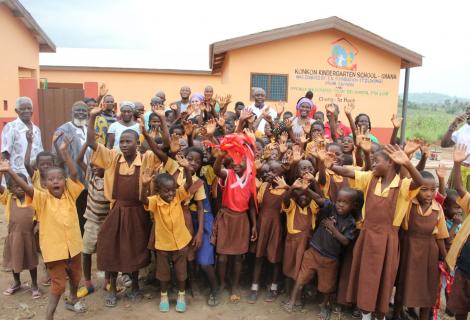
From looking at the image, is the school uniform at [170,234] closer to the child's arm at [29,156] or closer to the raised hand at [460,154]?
the child's arm at [29,156]

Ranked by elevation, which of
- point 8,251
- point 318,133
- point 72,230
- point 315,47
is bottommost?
point 8,251

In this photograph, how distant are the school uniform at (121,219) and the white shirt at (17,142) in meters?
1.46

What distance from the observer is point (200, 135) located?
4430mm

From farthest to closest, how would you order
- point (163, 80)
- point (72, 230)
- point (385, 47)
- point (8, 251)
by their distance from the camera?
point (163, 80)
point (385, 47)
point (8, 251)
point (72, 230)

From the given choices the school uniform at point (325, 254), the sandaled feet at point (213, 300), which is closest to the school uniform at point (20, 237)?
the sandaled feet at point (213, 300)

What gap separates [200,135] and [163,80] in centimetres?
916

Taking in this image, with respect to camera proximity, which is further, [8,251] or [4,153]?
[4,153]

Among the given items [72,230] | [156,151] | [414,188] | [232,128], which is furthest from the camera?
[232,128]

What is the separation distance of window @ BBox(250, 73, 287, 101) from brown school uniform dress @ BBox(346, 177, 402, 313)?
8478 millimetres

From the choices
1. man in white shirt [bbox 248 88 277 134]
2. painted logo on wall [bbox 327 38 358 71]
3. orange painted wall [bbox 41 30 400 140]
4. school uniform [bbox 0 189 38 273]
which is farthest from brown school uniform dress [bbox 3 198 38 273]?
painted logo on wall [bbox 327 38 358 71]

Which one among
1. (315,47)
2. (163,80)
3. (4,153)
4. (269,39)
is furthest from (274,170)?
(163,80)

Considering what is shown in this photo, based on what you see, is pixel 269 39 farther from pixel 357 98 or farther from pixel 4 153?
pixel 4 153

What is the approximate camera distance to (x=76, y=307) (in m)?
3.60

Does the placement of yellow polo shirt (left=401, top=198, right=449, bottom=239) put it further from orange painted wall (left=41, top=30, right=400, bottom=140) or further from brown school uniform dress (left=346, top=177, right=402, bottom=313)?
orange painted wall (left=41, top=30, right=400, bottom=140)
